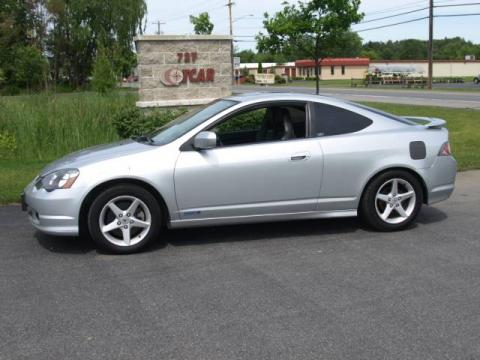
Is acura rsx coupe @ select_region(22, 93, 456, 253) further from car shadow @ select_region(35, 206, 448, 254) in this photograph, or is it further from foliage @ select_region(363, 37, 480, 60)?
foliage @ select_region(363, 37, 480, 60)

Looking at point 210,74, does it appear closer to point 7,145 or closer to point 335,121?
point 7,145

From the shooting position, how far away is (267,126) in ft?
21.4

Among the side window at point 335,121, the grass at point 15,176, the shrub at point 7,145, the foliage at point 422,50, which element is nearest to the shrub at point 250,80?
the foliage at point 422,50

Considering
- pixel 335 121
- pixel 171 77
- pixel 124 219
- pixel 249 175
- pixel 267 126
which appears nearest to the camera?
pixel 124 219

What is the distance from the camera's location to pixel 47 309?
4.39m

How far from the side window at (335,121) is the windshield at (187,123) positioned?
872mm

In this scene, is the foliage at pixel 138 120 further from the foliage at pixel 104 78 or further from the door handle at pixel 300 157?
the door handle at pixel 300 157

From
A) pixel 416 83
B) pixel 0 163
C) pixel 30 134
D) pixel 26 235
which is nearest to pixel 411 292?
pixel 26 235

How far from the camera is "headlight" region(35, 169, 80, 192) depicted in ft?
18.4

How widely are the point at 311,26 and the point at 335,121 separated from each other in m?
12.5

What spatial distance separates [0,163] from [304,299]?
815 cm

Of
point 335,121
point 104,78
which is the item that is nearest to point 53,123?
point 104,78

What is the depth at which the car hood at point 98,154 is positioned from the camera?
582 centimetres

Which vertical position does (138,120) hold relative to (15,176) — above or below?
above
